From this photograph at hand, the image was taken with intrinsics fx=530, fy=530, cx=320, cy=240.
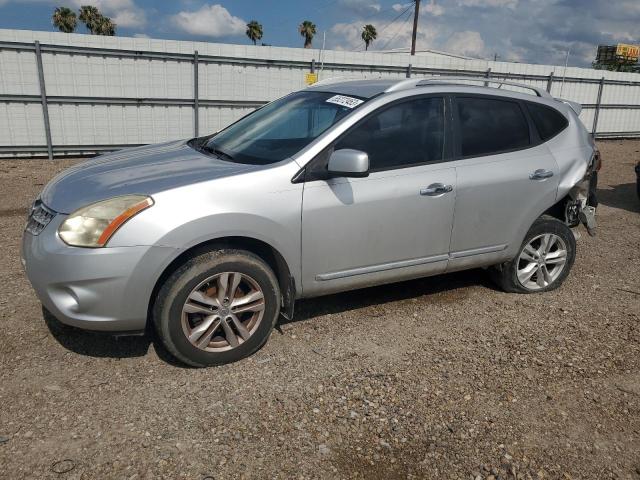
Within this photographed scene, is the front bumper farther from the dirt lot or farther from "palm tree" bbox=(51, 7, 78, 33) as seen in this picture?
"palm tree" bbox=(51, 7, 78, 33)

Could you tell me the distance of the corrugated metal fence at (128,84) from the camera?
34.5ft

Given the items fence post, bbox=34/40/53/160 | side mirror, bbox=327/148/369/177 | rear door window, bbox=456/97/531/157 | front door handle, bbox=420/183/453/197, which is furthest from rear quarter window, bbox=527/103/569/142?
fence post, bbox=34/40/53/160

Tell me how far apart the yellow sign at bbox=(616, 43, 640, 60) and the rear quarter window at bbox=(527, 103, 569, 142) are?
5483cm

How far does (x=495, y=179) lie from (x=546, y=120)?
879 mm

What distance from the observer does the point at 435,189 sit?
373cm

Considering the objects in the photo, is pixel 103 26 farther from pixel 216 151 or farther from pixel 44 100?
pixel 216 151

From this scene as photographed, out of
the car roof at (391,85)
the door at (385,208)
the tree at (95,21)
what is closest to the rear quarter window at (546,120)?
the car roof at (391,85)

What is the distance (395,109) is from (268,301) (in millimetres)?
1597

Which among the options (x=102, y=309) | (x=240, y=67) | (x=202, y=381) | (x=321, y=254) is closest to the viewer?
(x=102, y=309)

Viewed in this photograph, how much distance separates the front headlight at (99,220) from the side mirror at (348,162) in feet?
3.63

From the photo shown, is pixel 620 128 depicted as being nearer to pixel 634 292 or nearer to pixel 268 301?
pixel 634 292

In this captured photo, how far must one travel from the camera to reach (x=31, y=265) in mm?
3053

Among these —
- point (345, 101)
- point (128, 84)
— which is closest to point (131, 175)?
point (345, 101)

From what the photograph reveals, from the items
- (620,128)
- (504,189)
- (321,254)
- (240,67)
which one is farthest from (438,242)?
(620,128)
